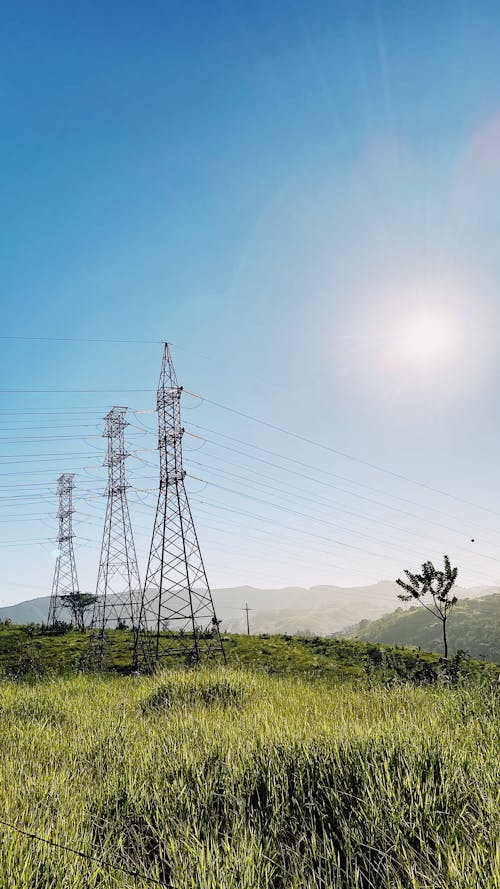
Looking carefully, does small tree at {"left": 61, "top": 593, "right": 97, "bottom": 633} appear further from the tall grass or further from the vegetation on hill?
the tall grass

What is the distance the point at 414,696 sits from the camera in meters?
8.84

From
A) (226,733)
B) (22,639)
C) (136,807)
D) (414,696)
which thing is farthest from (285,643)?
(136,807)

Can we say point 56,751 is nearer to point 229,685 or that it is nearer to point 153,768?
point 153,768

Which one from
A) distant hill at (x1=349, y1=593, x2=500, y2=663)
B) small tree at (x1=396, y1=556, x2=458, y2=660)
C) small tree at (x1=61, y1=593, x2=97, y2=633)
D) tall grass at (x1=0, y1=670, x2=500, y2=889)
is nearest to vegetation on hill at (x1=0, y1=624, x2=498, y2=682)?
small tree at (x1=396, y1=556, x2=458, y2=660)

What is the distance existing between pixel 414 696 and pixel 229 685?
4.55 m

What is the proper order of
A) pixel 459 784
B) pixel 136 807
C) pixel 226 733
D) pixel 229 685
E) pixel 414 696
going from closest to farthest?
pixel 459 784
pixel 136 807
pixel 226 733
pixel 414 696
pixel 229 685

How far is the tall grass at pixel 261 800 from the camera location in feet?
10.2

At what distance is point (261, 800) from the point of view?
4.55 m

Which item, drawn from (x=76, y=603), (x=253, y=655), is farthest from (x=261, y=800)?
(x=76, y=603)

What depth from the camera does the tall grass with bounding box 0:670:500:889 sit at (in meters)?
3.11

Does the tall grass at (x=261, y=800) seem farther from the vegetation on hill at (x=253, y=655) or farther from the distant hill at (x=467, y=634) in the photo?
the distant hill at (x=467, y=634)

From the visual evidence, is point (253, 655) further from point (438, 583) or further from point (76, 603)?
point (76, 603)

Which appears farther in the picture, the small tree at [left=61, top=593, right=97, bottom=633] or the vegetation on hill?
the small tree at [left=61, top=593, right=97, bottom=633]

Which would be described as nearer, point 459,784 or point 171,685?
point 459,784
